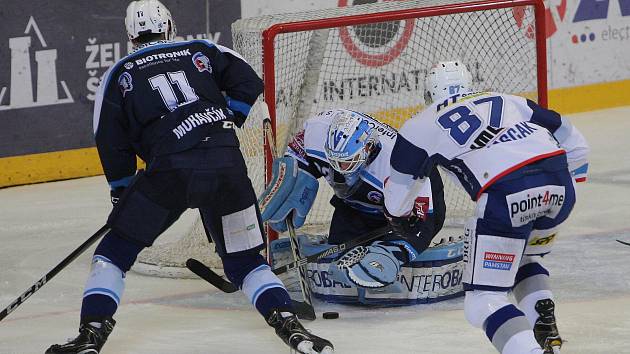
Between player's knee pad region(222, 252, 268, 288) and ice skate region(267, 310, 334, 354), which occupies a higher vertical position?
player's knee pad region(222, 252, 268, 288)

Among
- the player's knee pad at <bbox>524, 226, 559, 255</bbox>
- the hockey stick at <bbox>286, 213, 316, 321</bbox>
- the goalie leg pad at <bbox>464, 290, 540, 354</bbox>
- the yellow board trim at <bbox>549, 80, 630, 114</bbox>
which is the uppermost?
the player's knee pad at <bbox>524, 226, 559, 255</bbox>

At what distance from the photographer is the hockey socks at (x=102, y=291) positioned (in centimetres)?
411

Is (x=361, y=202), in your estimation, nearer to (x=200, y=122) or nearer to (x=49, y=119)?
(x=200, y=122)

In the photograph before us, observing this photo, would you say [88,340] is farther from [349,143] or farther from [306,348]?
[349,143]

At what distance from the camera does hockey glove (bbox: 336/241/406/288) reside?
4.64 meters

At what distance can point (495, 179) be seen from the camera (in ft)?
12.1

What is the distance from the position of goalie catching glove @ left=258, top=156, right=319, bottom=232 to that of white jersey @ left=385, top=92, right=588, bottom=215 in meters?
1.02

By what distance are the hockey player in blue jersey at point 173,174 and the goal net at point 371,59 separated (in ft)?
2.66

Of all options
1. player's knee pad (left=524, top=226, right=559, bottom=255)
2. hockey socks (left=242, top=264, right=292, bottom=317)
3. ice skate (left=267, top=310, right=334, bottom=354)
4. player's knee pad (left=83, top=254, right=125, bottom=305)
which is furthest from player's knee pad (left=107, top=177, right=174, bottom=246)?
player's knee pad (left=524, top=226, right=559, bottom=255)

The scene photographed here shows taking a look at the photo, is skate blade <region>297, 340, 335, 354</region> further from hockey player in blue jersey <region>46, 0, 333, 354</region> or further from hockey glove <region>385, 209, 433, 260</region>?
hockey glove <region>385, 209, 433, 260</region>

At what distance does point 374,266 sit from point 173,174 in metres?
0.85

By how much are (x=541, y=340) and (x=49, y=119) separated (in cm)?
429

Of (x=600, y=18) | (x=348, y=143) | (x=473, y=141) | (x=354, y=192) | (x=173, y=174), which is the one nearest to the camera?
(x=473, y=141)

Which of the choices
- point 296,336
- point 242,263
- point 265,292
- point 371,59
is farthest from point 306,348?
point 371,59
